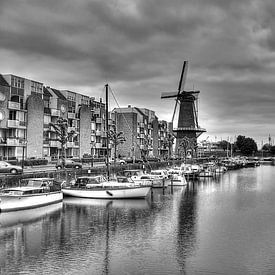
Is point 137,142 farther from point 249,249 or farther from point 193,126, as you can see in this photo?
point 249,249

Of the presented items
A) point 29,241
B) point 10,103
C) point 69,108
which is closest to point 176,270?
point 29,241

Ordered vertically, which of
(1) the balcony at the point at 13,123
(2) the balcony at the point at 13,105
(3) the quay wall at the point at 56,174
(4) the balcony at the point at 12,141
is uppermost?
(2) the balcony at the point at 13,105

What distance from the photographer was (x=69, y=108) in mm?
108812

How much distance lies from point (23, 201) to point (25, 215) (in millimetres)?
A: 2344

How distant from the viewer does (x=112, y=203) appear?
178ft

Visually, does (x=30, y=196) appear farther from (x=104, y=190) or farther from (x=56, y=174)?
(x=56, y=174)

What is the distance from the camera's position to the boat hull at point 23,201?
43.9 metres

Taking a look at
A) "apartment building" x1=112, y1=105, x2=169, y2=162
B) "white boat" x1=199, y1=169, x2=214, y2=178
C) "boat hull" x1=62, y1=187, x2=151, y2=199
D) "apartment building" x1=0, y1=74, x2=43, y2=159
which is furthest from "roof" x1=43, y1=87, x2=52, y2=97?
"boat hull" x1=62, y1=187, x2=151, y2=199

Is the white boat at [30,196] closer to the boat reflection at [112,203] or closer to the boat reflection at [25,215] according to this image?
the boat reflection at [25,215]

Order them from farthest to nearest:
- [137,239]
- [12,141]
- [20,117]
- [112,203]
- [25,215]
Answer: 1. [20,117]
2. [12,141]
3. [112,203]
4. [25,215]
5. [137,239]

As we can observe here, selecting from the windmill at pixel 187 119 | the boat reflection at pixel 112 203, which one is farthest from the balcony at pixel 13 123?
the windmill at pixel 187 119

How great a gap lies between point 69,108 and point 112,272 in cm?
8629

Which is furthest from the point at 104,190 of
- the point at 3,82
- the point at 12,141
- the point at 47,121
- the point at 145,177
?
the point at 47,121

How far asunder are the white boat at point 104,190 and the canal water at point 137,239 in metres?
1.31
